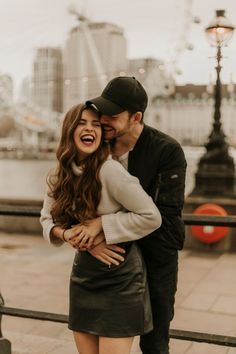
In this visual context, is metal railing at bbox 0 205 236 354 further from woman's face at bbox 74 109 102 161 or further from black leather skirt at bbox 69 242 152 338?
woman's face at bbox 74 109 102 161

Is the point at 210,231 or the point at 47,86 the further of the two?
the point at 47,86

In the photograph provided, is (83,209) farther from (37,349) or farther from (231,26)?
(231,26)

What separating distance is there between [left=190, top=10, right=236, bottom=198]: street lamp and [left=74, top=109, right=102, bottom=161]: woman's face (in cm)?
760

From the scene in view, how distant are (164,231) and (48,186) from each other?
0.50 metres

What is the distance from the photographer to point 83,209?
2.16 metres

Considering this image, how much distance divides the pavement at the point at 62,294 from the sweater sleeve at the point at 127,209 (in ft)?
5.78

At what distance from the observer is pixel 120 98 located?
218 centimetres

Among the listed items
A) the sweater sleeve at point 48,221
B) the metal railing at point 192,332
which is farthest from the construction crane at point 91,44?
the sweater sleeve at point 48,221

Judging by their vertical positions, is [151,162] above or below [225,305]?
above

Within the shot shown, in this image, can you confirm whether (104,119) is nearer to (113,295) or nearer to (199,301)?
(113,295)

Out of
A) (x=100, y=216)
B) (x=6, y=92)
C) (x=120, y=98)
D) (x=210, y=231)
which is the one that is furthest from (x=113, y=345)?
(x=6, y=92)

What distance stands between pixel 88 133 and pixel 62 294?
4179 mm

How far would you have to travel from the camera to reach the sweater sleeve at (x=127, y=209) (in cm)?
211

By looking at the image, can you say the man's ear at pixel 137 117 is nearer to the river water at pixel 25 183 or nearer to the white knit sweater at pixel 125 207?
the white knit sweater at pixel 125 207
